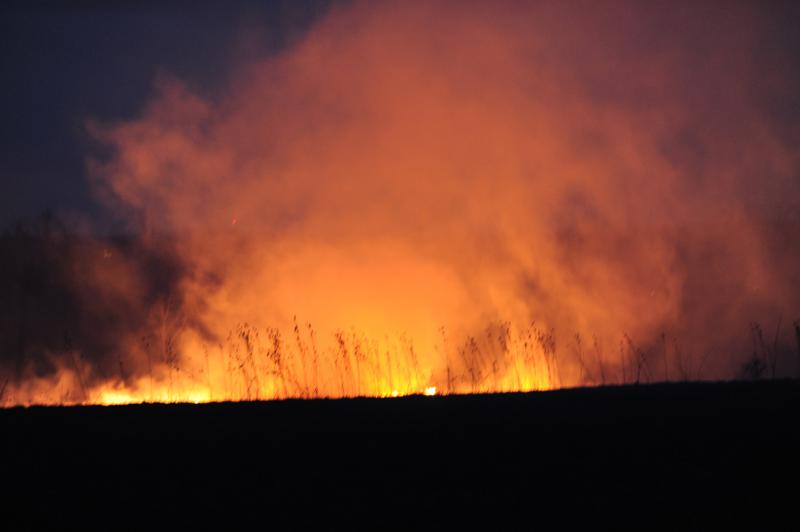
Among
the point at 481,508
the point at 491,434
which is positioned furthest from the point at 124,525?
the point at 491,434

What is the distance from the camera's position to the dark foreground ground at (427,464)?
15.8ft

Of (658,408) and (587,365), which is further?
(587,365)

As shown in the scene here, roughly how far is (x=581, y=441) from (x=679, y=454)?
663 millimetres

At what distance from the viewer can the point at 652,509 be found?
15.6 ft

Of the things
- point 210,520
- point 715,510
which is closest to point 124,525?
point 210,520

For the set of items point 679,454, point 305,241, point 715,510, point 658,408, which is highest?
point 305,241

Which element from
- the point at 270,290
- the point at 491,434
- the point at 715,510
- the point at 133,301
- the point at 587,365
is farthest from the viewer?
the point at 133,301

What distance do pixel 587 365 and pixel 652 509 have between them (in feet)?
34.1

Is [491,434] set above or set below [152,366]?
below

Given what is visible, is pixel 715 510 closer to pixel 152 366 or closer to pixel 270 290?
pixel 270 290

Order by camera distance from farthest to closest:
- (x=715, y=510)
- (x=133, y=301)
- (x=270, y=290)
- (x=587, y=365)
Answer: (x=133, y=301), (x=270, y=290), (x=587, y=365), (x=715, y=510)

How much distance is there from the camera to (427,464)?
5461mm

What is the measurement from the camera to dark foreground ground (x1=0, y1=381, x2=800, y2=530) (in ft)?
15.8

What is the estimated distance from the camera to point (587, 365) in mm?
14930
